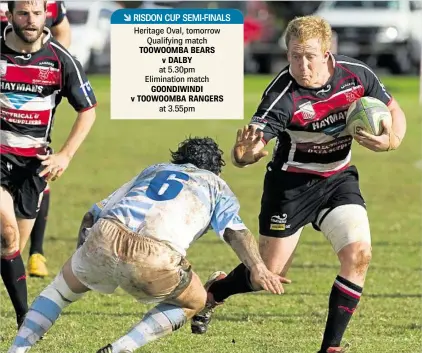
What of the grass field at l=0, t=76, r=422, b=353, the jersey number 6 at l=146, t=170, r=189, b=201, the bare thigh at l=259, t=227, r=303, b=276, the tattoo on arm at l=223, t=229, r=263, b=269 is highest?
the jersey number 6 at l=146, t=170, r=189, b=201

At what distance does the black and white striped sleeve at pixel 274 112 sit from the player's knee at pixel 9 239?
1.66 meters

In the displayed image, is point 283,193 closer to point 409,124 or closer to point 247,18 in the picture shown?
point 409,124

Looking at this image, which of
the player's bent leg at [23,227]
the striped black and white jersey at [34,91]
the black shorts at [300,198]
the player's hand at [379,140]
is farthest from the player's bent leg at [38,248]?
the player's hand at [379,140]

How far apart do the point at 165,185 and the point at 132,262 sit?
44cm

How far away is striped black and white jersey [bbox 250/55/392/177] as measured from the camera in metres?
6.44

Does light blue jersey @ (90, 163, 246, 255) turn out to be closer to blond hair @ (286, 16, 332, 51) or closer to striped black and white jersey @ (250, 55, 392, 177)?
striped black and white jersey @ (250, 55, 392, 177)

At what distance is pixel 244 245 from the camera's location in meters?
5.71

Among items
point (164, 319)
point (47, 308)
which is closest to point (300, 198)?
point (164, 319)

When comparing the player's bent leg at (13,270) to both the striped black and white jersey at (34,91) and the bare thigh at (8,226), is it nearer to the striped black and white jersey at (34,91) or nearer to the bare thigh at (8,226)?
the bare thigh at (8,226)

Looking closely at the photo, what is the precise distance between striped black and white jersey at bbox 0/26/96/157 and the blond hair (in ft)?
4.81

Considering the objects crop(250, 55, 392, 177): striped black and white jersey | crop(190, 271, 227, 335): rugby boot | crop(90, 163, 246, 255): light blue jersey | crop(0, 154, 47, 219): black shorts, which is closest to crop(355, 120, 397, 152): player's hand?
crop(250, 55, 392, 177): striped black and white jersey

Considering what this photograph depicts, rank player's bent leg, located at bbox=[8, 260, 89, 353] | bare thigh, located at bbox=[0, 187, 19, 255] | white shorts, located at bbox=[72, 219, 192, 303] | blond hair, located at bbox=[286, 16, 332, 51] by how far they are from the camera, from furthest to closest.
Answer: bare thigh, located at bbox=[0, 187, 19, 255]
blond hair, located at bbox=[286, 16, 332, 51]
player's bent leg, located at bbox=[8, 260, 89, 353]
white shorts, located at bbox=[72, 219, 192, 303]

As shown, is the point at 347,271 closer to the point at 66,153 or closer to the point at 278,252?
the point at 278,252

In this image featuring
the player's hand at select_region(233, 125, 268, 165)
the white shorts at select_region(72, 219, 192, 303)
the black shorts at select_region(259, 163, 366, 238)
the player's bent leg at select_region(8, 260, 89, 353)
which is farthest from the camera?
the black shorts at select_region(259, 163, 366, 238)
